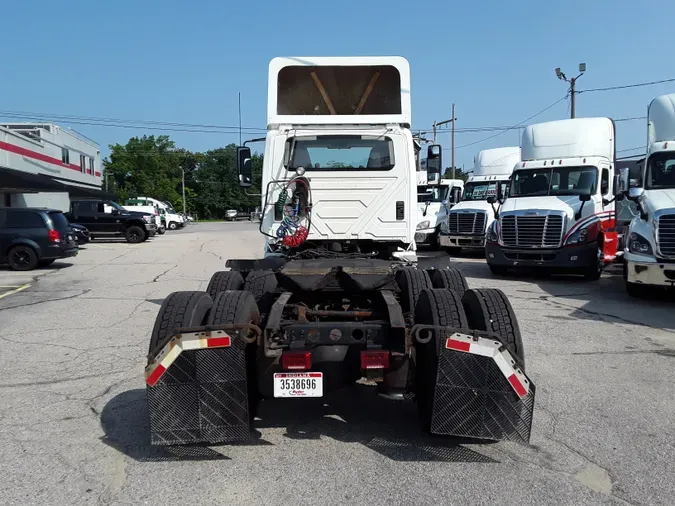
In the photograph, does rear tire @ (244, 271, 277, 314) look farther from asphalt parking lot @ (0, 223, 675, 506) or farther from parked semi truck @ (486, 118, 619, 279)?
parked semi truck @ (486, 118, 619, 279)

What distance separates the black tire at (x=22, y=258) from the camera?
1644cm

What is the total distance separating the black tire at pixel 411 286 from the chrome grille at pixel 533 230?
8661mm

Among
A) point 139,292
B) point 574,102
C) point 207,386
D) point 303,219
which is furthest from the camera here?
point 574,102

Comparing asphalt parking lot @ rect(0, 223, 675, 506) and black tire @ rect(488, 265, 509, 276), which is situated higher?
black tire @ rect(488, 265, 509, 276)

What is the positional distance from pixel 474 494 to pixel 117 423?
2.80 meters

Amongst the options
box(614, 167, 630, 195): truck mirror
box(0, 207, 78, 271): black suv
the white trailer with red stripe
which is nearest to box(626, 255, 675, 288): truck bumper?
box(614, 167, 630, 195): truck mirror

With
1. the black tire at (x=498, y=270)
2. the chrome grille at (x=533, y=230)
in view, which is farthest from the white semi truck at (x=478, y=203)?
the chrome grille at (x=533, y=230)

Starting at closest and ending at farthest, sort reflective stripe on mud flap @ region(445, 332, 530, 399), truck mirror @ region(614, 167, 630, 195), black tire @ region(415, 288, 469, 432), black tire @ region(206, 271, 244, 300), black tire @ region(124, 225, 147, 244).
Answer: reflective stripe on mud flap @ region(445, 332, 530, 399) < black tire @ region(415, 288, 469, 432) < black tire @ region(206, 271, 244, 300) < truck mirror @ region(614, 167, 630, 195) < black tire @ region(124, 225, 147, 244)

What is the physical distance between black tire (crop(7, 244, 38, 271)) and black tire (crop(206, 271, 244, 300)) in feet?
40.0

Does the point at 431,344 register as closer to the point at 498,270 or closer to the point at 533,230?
the point at 533,230

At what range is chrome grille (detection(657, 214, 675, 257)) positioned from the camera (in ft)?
32.7

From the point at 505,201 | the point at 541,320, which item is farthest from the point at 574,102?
the point at 541,320

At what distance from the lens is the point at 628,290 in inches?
439

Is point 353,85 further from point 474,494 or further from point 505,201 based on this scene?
point 505,201
